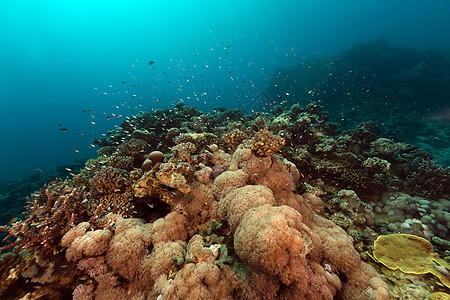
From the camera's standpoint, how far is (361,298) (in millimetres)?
3283

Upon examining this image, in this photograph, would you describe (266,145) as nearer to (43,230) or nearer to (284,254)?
(284,254)

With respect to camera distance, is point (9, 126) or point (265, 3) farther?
point (265, 3)

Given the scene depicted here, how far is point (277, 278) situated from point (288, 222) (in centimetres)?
96

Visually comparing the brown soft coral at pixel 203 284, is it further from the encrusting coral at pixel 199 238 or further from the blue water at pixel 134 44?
the blue water at pixel 134 44

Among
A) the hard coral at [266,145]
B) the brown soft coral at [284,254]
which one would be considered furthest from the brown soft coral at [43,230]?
the hard coral at [266,145]

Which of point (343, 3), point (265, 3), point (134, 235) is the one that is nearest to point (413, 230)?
point (134, 235)

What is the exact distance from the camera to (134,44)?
506ft

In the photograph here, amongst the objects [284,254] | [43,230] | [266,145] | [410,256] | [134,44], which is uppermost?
[134,44]

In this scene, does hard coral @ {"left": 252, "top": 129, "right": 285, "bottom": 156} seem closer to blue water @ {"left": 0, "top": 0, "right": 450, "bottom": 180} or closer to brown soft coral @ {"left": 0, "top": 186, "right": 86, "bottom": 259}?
brown soft coral @ {"left": 0, "top": 186, "right": 86, "bottom": 259}

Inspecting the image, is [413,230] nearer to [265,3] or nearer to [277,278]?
[277,278]

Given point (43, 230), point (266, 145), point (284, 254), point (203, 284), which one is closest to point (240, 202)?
point (284, 254)

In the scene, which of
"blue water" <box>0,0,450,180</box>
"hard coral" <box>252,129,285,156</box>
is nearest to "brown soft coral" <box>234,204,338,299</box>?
"hard coral" <box>252,129,285,156</box>

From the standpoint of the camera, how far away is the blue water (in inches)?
3130

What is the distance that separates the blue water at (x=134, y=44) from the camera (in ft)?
261
